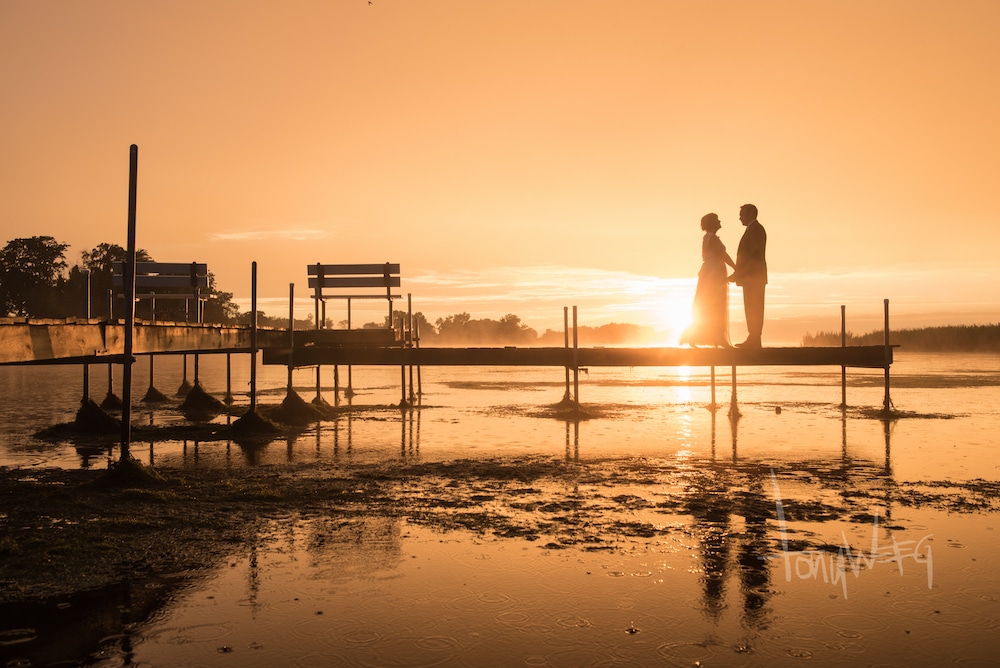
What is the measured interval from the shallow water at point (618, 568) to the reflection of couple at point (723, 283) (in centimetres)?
249

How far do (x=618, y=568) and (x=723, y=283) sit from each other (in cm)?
554

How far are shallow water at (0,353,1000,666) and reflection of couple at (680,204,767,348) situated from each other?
8.18ft

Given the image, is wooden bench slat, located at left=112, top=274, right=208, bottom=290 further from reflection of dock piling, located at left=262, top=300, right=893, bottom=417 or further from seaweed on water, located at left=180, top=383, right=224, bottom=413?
seaweed on water, located at left=180, top=383, right=224, bottom=413

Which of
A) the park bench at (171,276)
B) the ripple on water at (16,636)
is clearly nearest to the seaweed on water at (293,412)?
the park bench at (171,276)

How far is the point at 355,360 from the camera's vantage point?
927 inches

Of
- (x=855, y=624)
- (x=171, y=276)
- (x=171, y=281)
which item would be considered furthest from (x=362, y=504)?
(x=171, y=276)

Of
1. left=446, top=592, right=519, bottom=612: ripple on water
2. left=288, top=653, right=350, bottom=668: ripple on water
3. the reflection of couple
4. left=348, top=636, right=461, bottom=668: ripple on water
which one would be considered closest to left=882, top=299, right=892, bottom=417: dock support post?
the reflection of couple

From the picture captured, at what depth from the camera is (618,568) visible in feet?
25.8

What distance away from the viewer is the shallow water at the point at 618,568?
5.95 meters

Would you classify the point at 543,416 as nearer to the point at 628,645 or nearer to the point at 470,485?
the point at 470,485

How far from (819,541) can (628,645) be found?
3.87 metres

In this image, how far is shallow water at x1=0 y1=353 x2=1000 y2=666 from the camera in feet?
19.5

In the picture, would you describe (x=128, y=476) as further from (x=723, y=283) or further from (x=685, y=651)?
(x=723, y=283)

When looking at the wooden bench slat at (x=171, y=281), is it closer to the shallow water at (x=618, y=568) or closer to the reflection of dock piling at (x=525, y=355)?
the reflection of dock piling at (x=525, y=355)
